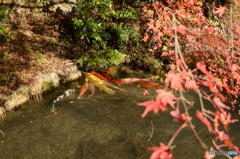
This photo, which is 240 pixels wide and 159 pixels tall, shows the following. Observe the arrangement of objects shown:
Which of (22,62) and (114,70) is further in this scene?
(114,70)

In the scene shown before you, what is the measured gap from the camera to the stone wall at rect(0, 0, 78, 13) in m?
6.14

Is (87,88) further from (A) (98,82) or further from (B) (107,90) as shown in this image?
(B) (107,90)

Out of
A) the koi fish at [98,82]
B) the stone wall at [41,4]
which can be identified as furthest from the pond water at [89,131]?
the stone wall at [41,4]

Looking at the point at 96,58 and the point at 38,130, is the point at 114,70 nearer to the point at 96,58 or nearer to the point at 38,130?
the point at 96,58

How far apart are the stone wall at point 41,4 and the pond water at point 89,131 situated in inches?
143

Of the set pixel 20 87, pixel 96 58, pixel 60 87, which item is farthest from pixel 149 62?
pixel 20 87

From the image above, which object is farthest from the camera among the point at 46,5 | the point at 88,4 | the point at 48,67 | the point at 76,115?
the point at 46,5

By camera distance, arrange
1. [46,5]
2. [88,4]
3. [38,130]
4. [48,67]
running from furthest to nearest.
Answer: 1. [46,5]
2. [88,4]
3. [48,67]
4. [38,130]

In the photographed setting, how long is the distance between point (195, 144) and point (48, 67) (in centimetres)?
389

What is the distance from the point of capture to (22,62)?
469 cm

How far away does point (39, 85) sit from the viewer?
4402 mm

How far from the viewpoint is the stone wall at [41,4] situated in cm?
614

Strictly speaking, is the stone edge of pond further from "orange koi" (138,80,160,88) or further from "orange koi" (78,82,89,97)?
"orange koi" (138,80,160,88)

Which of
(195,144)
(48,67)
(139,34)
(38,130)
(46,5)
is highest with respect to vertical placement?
(46,5)
